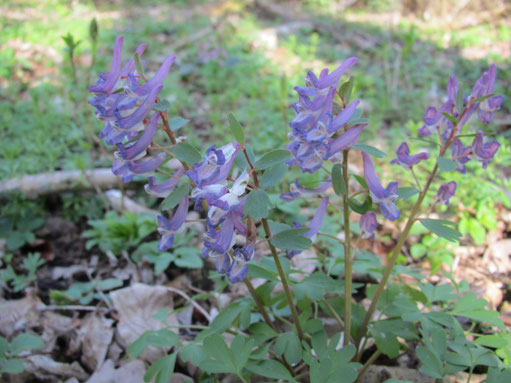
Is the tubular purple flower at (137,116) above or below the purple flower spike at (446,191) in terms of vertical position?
above

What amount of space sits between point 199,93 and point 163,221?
370cm

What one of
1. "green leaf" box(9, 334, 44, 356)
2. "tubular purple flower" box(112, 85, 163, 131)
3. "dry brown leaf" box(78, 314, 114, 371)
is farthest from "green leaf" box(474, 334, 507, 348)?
"green leaf" box(9, 334, 44, 356)

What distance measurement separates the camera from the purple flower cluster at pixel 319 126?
120 cm

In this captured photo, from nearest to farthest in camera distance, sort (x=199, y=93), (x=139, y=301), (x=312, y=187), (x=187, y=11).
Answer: (x=312, y=187), (x=139, y=301), (x=199, y=93), (x=187, y=11)

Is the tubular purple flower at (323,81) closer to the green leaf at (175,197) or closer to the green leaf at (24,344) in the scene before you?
the green leaf at (175,197)

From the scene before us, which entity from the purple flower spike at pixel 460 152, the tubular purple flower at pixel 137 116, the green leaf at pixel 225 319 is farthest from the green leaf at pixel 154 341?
the purple flower spike at pixel 460 152

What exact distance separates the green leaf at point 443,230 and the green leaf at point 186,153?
34.0 inches

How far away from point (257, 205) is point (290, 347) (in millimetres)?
628

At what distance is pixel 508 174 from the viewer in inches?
140

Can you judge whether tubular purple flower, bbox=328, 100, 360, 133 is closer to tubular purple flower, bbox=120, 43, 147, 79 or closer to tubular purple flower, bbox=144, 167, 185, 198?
tubular purple flower, bbox=144, 167, 185, 198

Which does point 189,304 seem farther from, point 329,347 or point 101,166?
point 101,166

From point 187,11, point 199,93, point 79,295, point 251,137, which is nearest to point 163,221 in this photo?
point 79,295

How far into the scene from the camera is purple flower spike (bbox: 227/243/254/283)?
4.24ft

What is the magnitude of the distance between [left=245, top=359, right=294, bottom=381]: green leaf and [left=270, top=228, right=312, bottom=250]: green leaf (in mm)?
469
